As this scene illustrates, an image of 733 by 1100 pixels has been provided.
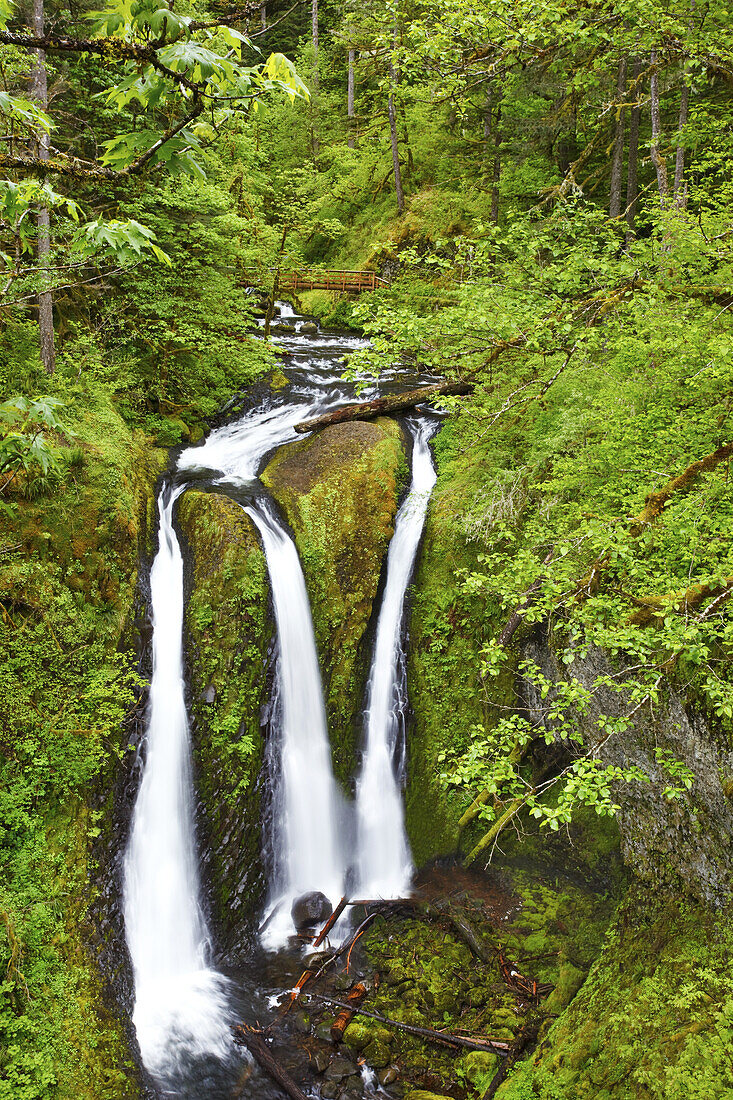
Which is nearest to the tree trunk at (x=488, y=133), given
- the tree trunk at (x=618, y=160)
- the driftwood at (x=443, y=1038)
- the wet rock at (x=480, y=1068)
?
the tree trunk at (x=618, y=160)

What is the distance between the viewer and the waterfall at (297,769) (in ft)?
25.8

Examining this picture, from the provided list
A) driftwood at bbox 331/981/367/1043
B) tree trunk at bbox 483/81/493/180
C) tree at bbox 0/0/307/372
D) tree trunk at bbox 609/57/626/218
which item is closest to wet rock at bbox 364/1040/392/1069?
driftwood at bbox 331/981/367/1043

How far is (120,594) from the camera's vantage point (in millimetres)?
8039

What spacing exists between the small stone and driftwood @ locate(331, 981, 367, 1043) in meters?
0.48

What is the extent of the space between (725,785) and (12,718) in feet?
21.6

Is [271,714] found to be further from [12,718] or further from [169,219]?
[169,219]

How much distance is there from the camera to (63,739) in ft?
21.9

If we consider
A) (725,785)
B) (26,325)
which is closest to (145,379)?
(26,325)

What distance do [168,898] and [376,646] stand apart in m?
4.01

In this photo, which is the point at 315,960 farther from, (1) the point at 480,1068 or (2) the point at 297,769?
(2) the point at 297,769

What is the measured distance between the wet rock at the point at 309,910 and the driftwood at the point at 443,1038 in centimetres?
111

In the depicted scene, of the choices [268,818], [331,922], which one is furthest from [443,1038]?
[268,818]

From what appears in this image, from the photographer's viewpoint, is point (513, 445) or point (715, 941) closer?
point (715, 941)

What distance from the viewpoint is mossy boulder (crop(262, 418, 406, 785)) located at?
350 inches
